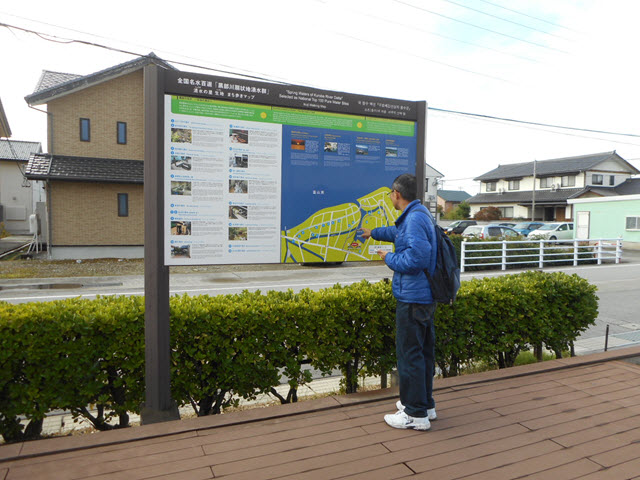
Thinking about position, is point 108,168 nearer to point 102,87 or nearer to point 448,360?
point 102,87

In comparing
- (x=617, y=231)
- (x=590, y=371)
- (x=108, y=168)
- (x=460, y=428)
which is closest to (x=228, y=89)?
(x=460, y=428)

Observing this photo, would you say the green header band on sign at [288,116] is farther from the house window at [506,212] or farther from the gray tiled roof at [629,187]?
the house window at [506,212]

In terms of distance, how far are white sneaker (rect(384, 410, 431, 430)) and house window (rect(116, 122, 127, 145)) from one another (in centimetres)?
2015

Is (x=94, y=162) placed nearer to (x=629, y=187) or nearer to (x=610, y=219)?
(x=610, y=219)

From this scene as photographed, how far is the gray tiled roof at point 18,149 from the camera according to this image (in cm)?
3640

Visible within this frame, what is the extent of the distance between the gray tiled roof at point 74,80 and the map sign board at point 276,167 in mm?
15358

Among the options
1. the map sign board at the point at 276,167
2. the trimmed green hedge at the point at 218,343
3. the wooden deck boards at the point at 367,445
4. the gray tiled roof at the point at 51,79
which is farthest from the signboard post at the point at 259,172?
the gray tiled roof at the point at 51,79

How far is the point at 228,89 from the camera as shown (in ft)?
11.4

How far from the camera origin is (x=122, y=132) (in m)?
20.0

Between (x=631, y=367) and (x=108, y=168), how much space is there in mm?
19654

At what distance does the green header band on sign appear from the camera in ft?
11.1

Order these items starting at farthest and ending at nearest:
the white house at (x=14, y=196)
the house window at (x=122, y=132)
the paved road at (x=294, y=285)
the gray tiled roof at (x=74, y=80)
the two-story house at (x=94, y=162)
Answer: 1. the white house at (x=14, y=196)
2. the house window at (x=122, y=132)
3. the two-story house at (x=94, y=162)
4. the gray tiled roof at (x=74, y=80)
5. the paved road at (x=294, y=285)

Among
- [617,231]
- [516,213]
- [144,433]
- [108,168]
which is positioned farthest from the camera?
[516,213]

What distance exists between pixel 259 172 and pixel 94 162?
1837cm
